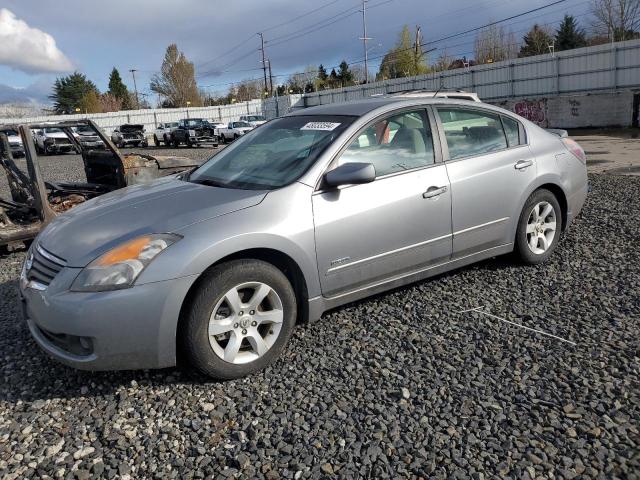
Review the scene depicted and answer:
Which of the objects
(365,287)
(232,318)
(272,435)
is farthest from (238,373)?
(365,287)

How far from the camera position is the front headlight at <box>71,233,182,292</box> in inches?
114

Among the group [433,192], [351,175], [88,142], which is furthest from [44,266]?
[88,142]

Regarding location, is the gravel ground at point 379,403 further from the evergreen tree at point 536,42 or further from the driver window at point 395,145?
the evergreen tree at point 536,42

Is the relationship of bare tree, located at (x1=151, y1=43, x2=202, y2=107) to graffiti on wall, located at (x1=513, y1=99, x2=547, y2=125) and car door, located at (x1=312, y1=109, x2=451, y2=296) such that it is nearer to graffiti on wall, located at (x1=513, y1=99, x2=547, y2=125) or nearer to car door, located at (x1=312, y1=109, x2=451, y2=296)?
graffiti on wall, located at (x1=513, y1=99, x2=547, y2=125)

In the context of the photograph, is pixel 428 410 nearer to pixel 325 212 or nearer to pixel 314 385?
pixel 314 385

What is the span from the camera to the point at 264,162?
157 inches

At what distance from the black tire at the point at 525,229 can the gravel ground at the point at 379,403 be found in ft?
1.97

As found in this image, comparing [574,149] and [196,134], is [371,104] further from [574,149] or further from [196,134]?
[196,134]

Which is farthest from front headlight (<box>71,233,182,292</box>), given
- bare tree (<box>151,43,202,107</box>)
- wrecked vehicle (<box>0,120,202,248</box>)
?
bare tree (<box>151,43,202,107</box>)

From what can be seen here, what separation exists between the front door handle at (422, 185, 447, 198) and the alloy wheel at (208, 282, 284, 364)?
55.2 inches

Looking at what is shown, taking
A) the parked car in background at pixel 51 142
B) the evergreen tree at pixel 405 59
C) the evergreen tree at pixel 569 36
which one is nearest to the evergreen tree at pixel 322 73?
the evergreen tree at pixel 405 59

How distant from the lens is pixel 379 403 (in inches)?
114

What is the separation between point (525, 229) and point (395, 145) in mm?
1532

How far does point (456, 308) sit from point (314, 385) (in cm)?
146
